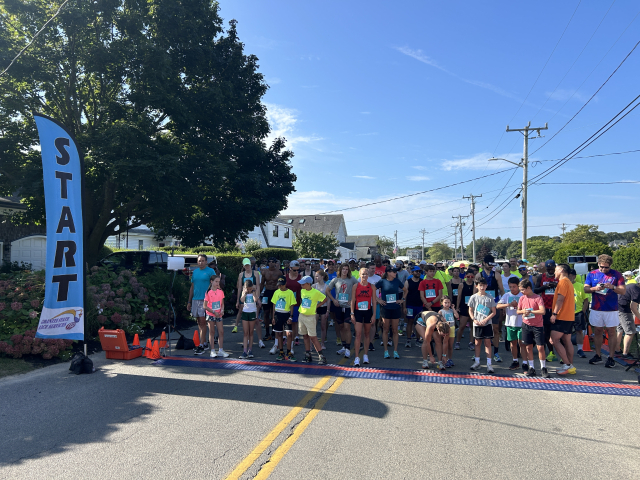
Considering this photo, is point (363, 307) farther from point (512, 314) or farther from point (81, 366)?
point (81, 366)

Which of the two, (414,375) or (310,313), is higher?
(310,313)

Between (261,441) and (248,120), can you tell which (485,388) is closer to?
(261,441)

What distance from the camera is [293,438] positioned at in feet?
14.9

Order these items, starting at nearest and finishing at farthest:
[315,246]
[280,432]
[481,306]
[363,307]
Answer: [280,432] < [481,306] < [363,307] < [315,246]

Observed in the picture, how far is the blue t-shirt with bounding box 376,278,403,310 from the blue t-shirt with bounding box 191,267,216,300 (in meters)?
3.74

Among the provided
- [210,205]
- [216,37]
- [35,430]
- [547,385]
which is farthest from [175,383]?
[216,37]

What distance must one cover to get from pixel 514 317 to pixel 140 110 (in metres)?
13.2

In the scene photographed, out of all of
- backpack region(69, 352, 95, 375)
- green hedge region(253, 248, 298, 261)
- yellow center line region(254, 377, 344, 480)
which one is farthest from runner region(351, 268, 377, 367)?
green hedge region(253, 248, 298, 261)

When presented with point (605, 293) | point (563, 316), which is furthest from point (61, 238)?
point (605, 293)

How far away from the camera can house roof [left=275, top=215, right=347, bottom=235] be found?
244 ft

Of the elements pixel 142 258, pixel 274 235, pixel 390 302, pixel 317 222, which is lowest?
pixel 390 302

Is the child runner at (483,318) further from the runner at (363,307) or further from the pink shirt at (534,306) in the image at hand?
the runner at (363,307)

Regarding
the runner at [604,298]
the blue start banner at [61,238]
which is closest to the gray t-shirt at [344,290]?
the runner at [604,298]

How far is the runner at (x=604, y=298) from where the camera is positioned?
782 centimetres
